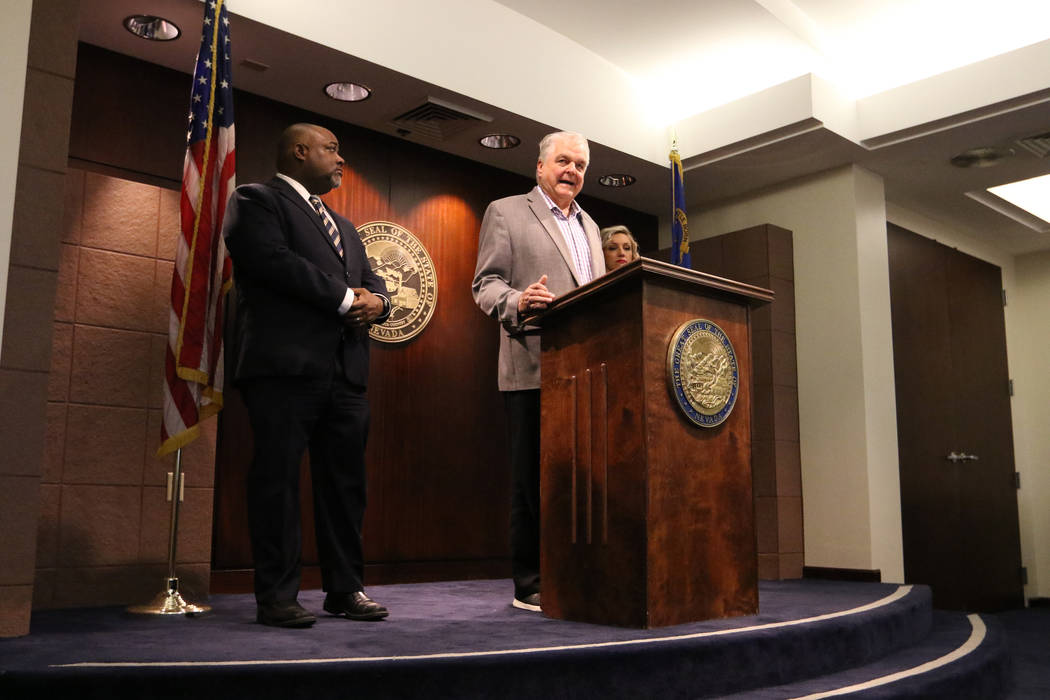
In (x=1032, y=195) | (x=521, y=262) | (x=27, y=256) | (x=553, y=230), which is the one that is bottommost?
(x=27, y=256)

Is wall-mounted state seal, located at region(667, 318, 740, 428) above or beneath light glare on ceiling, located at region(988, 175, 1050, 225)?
beneath

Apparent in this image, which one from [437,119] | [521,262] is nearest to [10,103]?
[521,262]

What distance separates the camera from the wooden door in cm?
584

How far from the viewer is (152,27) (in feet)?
12.7

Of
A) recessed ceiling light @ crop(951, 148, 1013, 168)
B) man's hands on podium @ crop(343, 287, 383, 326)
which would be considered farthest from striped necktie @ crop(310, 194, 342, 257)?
recessed ceiling light @ crop(951, 148, 1013, 168)

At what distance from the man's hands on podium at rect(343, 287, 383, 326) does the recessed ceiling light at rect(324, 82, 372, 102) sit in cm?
201

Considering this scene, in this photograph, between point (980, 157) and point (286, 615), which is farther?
point (980, 157)

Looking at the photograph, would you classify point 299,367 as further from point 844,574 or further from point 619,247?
point 844,574

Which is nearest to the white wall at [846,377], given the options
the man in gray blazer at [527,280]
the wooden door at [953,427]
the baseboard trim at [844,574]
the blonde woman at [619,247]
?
the baseboard trim at [844,574]

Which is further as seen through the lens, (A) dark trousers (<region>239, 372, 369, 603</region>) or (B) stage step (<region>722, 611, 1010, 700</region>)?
(A) dark trousers (<region>239, 372, 369, 603</region>)

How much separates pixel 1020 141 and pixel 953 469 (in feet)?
7.43

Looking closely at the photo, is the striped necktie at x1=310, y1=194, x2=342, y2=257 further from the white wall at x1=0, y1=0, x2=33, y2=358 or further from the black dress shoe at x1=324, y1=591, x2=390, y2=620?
the black dress shoe at x1=324, y1=591, x2=390, y2=620

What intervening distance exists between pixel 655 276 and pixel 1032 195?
5238 millimetres

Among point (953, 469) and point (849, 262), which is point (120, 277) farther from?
point (953, 469)
